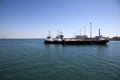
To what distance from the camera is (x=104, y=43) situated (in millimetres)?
69625

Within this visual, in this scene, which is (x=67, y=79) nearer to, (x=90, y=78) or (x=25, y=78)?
(x=90, y=78)

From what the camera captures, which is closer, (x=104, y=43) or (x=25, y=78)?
(x=25, y=78)

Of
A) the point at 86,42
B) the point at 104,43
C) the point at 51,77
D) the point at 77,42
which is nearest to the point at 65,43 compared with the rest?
the point at 77,42

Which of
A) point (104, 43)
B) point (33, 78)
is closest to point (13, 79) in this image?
point (33, 78)

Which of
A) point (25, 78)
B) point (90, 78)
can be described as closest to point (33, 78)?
point (25, 78)

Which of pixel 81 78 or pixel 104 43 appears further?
pixel 104 43

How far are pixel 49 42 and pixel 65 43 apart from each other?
13525 mm

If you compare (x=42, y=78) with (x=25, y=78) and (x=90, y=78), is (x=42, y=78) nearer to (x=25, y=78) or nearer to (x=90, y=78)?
(x=25, y=78)

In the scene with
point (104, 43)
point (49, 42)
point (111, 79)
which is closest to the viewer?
point (111, 79)

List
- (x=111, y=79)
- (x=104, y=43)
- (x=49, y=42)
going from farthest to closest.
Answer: (x=49, y=42) < (x=104, y=43) < (x=111, y=79)

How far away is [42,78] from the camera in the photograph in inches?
502

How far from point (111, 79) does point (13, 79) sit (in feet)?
35.4

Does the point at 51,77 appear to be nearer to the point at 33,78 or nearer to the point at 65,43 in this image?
the point at 33,78

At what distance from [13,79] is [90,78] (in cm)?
858
